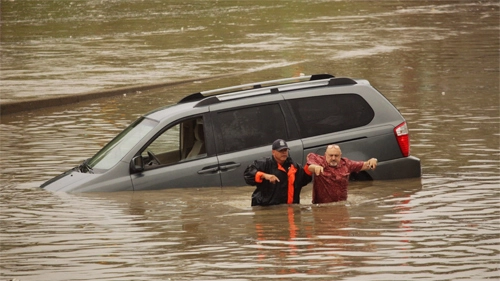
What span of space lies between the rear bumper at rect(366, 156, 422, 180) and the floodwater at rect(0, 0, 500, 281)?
0.37 feet

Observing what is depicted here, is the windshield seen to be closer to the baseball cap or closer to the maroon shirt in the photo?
the baseball cap

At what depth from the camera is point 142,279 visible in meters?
9.63

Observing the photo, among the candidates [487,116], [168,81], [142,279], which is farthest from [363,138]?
[168,81]

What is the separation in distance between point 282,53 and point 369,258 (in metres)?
23.1

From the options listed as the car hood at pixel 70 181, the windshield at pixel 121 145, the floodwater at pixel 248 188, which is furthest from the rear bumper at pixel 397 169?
the car hood at pixel 70 181

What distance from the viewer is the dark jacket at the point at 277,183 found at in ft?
42.1

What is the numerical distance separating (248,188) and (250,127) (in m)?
0.75

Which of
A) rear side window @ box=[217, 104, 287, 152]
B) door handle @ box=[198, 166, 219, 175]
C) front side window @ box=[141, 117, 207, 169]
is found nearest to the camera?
door handle @ box=[198, 166, 219, 175]

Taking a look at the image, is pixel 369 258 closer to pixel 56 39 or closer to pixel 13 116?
pixel 13 116

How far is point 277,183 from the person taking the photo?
13.1 metres

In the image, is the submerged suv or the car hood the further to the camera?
the car hood

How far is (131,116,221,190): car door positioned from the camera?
1405 centimetres

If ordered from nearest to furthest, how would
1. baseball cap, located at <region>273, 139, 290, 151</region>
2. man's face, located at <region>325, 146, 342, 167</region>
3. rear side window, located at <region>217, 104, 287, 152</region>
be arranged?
baseball cap, located at <region>273, 139, 290, 151</region> → man's face, located at <region>325, 146, 342, 167</region> → rear side window, located at <region>217, 104, 287, 152</region>

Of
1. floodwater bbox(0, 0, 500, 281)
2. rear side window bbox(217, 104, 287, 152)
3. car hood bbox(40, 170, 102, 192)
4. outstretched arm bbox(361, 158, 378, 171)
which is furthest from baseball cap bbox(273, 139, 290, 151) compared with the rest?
car hood bbox(40, 170, 102, 192)
